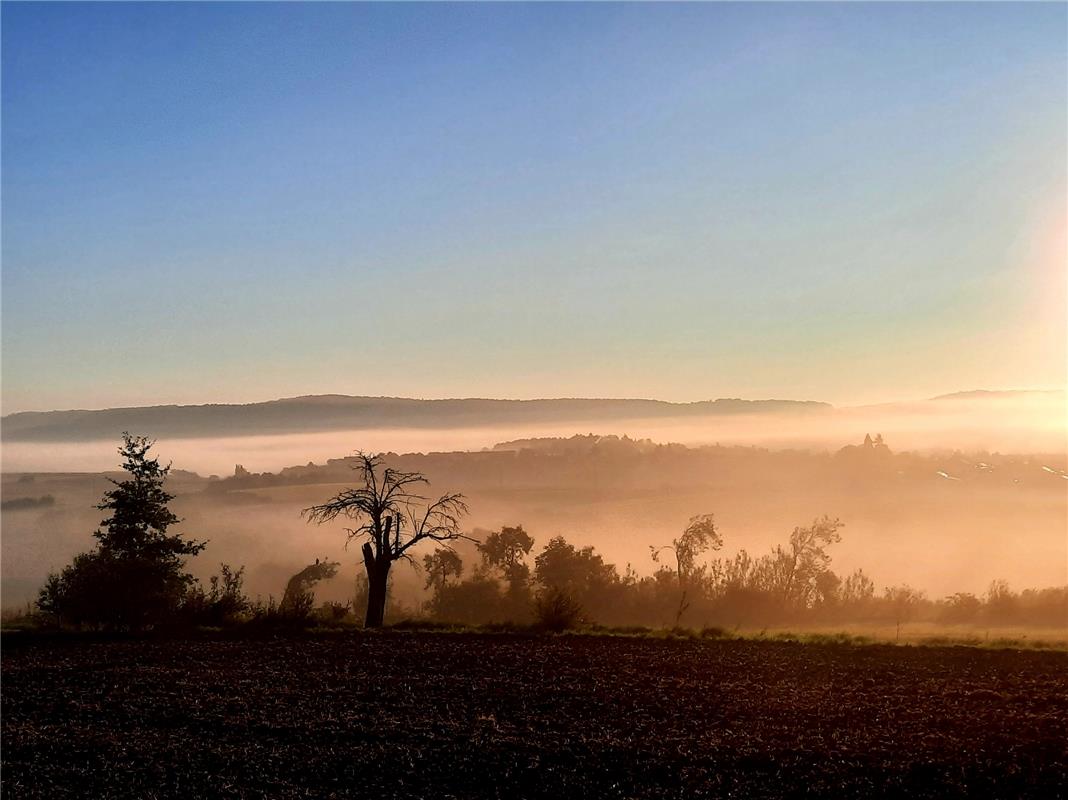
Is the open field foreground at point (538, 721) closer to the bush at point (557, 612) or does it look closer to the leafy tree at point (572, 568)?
the bush at point (557, 612)

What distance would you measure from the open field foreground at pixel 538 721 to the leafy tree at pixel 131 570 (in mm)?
5770

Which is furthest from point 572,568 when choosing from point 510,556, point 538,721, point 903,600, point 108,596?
point 538,721

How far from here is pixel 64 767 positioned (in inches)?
594

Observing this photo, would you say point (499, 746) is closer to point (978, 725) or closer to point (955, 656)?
point (978, 725)

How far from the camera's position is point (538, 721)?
667 inches

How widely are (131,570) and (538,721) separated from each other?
1876 centimetres

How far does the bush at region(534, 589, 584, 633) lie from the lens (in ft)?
92.2

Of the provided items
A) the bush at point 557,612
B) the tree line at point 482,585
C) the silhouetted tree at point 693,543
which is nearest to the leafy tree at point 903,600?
the tree line at point 482,585

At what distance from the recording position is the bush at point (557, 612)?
28.1m

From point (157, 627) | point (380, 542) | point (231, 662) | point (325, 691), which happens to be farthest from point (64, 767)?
point (380, 542)

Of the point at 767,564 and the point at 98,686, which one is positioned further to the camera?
the point at 767,564

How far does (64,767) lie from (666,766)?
8.93 m

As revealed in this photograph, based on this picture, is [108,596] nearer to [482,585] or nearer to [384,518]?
[384,518]

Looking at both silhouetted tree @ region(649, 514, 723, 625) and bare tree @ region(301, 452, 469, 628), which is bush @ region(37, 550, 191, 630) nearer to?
bare tree @ region(301, 452, 469, 628)
